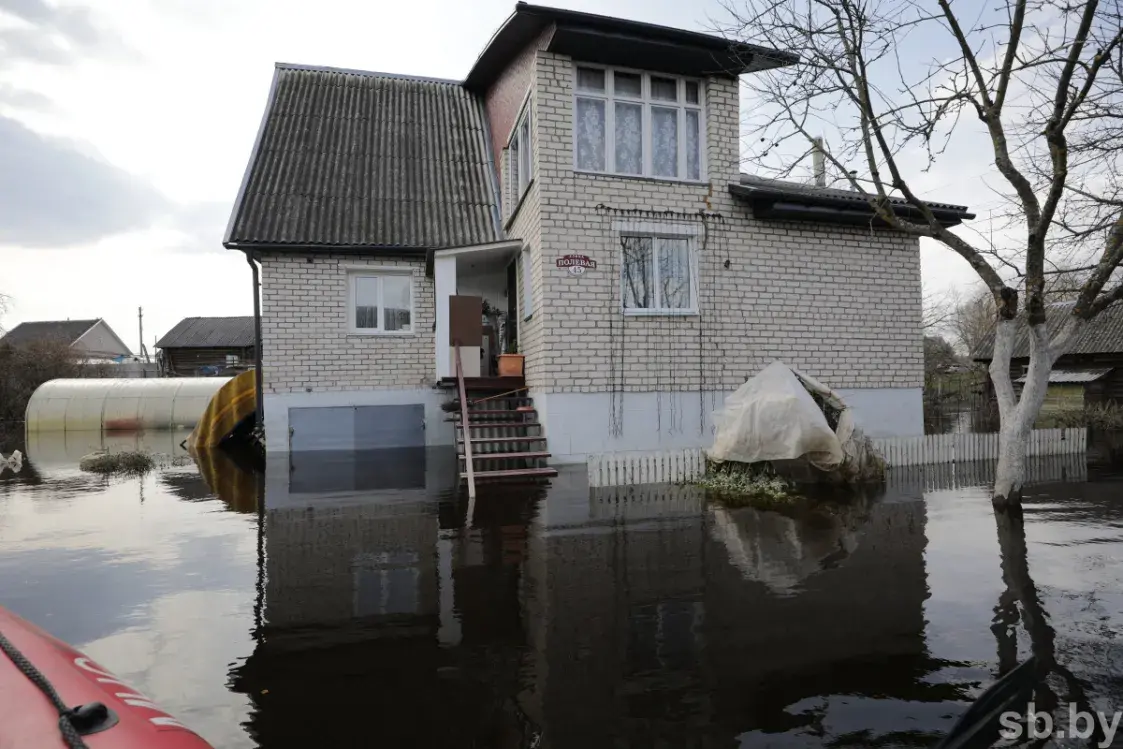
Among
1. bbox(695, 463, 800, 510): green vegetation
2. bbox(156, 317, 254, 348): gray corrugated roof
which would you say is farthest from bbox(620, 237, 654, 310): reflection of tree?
bbox(156, 317, 254, 348): gray corrugated roof

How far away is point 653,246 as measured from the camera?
9781 mm

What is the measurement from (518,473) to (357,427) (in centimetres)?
436

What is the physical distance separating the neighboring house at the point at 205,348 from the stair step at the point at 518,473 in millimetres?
30955

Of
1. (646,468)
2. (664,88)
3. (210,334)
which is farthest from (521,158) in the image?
(210,334)

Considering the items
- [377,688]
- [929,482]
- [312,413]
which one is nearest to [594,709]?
[377,688]

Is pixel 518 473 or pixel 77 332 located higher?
pixel 77 332

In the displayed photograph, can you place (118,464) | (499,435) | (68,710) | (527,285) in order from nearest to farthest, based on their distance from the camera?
(68,710) < (499,435) < (118,464) < (527,285)

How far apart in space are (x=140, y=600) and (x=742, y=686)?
355 centimetres

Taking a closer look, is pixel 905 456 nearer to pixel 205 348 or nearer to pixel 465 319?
pixel 465 319

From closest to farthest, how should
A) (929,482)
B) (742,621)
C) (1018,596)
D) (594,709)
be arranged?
(594,709) < (742,621) < (1018,596) < (929,482)

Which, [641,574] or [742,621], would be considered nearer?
[742,621]

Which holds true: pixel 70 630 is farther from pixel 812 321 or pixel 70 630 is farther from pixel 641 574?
pixel 812 321

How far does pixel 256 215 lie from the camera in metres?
10.9

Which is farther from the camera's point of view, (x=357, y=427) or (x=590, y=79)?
(x=357, y=427)
